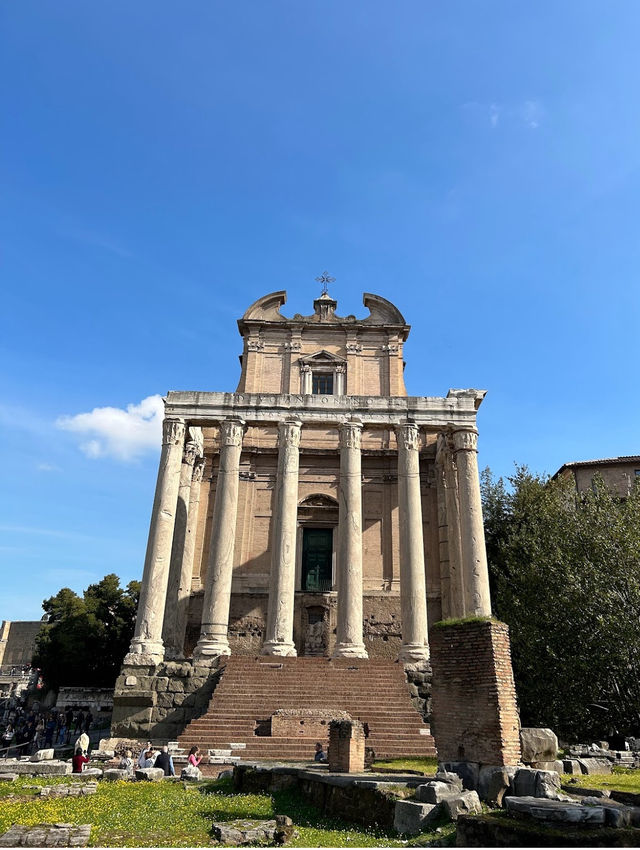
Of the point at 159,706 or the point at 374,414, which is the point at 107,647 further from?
the point at 374,414

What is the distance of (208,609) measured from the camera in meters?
21.2

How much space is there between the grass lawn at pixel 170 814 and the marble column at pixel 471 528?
11.4 meters

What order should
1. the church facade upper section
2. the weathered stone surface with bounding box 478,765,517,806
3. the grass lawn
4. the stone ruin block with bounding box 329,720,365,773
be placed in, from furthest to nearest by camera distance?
the church facade upper section, the stone ruin block with bounding box 329,720,365,773, the weathered stone surface with bounding box 478,765,517,806, the grass lawn

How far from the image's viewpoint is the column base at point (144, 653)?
1998 cm

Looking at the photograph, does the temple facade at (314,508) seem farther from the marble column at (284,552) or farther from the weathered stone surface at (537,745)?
the weathered stone surface at (537,745)

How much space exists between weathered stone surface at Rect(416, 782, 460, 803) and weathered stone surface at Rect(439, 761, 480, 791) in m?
1.42

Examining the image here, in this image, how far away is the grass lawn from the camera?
7.93 m

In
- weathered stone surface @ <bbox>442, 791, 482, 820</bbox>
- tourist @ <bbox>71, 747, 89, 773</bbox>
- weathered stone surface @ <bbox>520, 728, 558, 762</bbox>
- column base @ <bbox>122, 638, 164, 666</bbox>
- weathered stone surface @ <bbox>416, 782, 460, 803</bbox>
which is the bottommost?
tourist @ <bbox>71, 747, 89, 773</bbox>

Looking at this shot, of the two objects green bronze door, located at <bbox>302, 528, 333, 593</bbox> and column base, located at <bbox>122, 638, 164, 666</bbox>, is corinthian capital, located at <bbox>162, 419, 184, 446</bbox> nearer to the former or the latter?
column base, located at <bbox>122, 638, 164, 666</bbox>

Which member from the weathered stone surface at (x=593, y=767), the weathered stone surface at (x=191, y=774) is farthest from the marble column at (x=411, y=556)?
the weathered stone surface at (x=191, y=774)

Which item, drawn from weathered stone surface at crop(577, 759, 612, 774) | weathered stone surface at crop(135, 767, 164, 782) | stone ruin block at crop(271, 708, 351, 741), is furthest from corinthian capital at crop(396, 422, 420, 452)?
weathered stone surface at crop(135, 767, 164, 782)

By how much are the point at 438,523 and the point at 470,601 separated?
6121mm

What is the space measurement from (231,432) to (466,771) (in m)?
15.8

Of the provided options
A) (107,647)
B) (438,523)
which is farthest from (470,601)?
(107,647)
